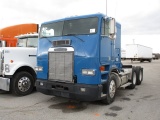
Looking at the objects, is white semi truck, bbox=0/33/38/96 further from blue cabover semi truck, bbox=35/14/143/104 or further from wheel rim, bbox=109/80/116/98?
wheel rim, bbox=109/80/116/98

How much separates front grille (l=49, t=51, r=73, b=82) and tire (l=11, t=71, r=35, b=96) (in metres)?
1.89

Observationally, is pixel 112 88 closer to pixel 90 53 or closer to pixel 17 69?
pixel 90 53

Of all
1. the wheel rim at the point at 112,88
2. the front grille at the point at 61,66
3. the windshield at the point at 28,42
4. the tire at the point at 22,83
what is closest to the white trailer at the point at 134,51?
the windshield at the point at 28,42

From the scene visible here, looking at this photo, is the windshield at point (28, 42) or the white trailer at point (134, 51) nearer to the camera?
the windshield at point (28, 42)

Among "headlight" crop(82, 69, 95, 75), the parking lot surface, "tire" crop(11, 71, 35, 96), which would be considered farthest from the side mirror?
"tire" crop(11, 71, 35, 96)

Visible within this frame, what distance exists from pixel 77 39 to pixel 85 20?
0.62m

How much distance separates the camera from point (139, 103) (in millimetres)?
6629

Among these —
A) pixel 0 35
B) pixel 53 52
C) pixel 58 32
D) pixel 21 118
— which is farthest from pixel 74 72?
pixel 0 35

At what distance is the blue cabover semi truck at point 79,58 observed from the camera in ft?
18.1

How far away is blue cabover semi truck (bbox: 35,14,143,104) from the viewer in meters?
5.52

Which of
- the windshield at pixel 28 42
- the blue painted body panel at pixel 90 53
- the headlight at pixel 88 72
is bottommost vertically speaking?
the headlight at pixel 88 72

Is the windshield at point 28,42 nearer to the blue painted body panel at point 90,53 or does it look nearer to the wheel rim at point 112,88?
the blue painted body panel at point 90,53

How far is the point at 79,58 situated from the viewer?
5.62 meters

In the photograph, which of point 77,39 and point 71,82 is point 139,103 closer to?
point 71,82
